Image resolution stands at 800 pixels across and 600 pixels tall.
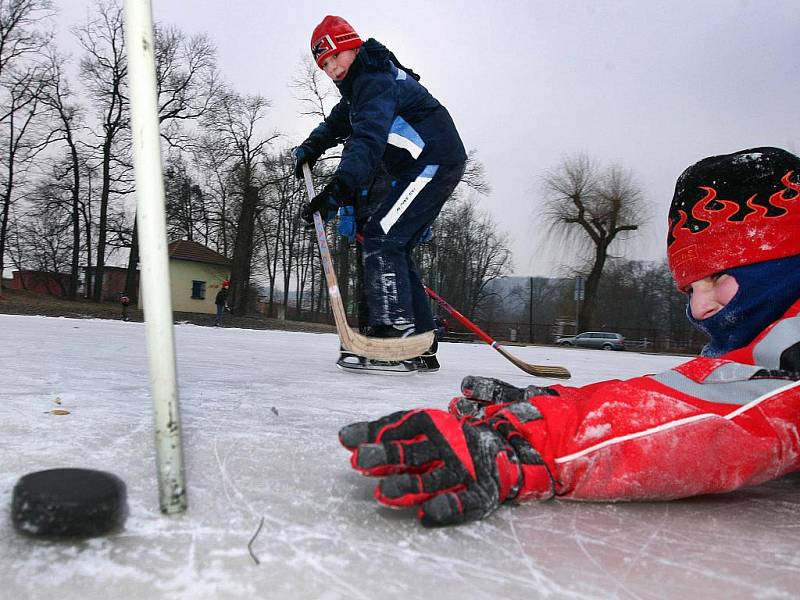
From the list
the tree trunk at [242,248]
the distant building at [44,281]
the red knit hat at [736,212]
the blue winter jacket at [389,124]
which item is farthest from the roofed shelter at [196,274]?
the red knit hat at [736,212]

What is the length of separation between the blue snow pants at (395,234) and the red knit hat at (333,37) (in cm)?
65

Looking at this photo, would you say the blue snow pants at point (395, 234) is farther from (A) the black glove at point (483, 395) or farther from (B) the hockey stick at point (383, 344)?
(A) the black glove at point (483, 395)

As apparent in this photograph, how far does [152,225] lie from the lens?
697 millimetres

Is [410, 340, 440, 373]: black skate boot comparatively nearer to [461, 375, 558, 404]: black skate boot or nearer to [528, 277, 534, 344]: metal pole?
[461, 375, 558, 404]: black skate boot

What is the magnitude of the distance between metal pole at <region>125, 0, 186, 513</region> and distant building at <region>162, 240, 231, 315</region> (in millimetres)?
32018

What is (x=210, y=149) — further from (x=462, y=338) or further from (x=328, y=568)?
(x=328, y=568)

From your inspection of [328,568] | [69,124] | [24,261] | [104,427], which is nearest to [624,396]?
[328,568]

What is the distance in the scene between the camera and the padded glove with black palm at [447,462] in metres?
0.77

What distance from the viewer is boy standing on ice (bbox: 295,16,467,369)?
271 centimetres

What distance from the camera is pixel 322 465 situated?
1.07 m

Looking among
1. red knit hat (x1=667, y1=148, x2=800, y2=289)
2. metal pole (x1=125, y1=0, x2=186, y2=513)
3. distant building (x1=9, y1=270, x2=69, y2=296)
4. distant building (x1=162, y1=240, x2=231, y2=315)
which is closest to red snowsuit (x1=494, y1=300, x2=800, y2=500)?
red knit hat (x1=667, y1=148, x2=800, y2=289)

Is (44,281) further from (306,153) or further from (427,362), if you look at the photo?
(427,362)

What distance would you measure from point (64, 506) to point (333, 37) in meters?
2.58

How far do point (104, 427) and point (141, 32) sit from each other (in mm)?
876
